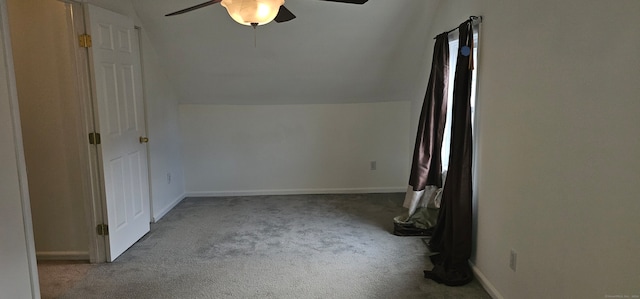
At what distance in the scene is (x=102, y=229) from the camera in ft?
10.5

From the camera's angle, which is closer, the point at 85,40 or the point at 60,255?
the point at 85,40

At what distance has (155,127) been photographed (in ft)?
13.9

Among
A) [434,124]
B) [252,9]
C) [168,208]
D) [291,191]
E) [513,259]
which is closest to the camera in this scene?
[252,9]

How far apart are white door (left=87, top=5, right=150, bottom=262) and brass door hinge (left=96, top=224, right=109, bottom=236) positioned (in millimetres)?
28

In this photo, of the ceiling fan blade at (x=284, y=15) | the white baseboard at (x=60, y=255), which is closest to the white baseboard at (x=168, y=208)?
the white baseboard at (x=60, y=255)

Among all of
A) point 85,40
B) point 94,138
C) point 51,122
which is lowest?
point 94,138

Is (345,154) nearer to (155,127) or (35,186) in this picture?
(155,127)

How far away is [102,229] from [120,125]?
2.77ft

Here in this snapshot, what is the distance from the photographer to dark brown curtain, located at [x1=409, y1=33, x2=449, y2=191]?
3463mm

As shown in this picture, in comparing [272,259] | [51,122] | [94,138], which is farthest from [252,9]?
[51,122]

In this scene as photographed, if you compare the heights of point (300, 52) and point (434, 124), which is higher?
point (300, 52)

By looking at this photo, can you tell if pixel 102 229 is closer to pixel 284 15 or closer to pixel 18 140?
pixel 18 140

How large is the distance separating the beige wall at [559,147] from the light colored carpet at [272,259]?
2.26ft

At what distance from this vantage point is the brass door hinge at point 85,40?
2977 millimetres
